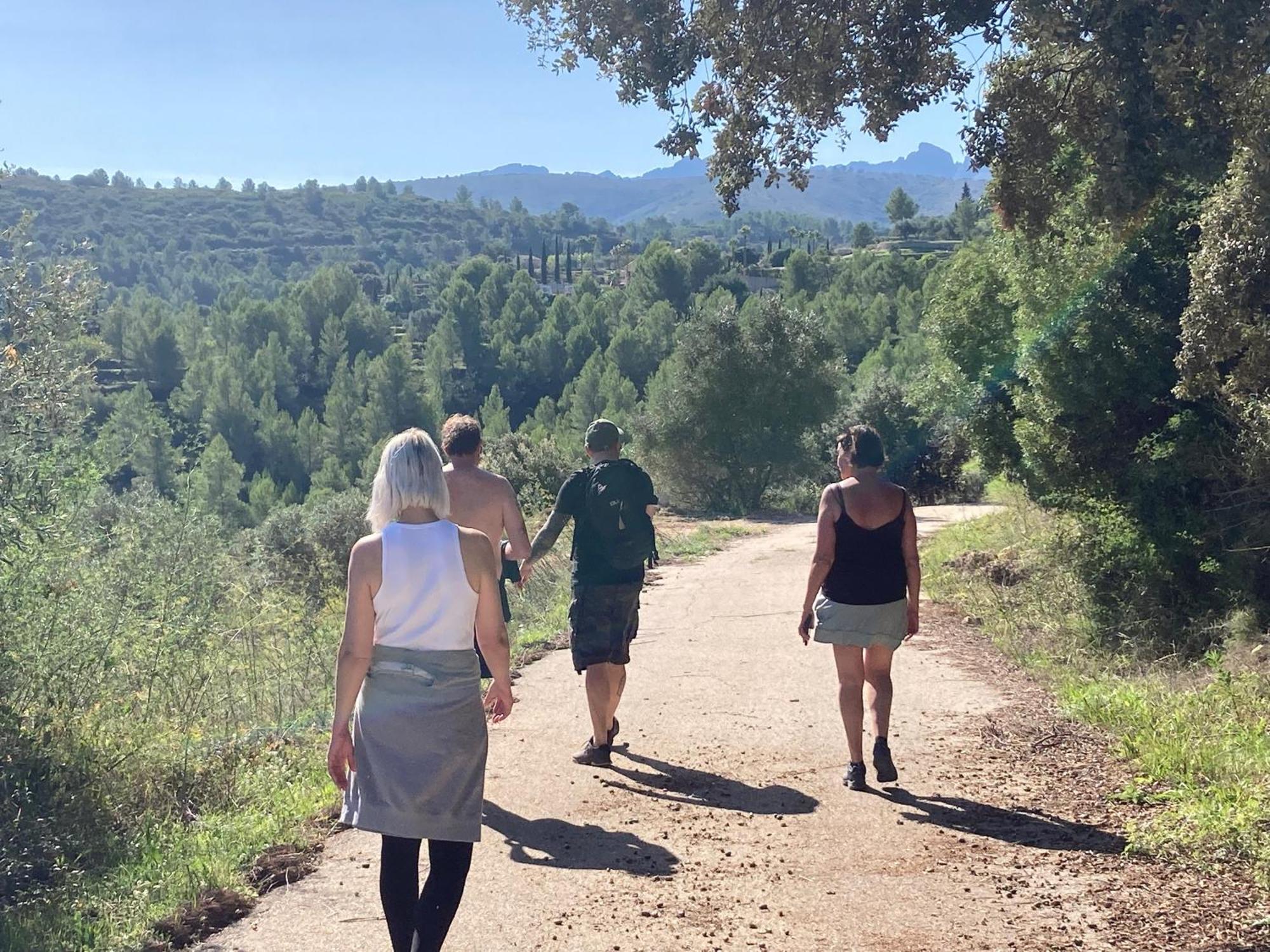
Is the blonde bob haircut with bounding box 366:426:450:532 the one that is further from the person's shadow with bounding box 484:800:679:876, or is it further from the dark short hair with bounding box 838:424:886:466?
the dark short hair with bounding box 838:424:886:466

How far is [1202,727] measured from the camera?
22.1 feet

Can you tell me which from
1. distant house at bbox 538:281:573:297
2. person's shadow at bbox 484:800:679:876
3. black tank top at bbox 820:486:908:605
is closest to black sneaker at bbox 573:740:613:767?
person's shadow at bbox 484:800:679:876

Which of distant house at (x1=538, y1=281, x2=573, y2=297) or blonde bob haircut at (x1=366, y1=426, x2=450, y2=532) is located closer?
blonde bob haircut at (x1=366, y1=426, x2=450, y2=532)

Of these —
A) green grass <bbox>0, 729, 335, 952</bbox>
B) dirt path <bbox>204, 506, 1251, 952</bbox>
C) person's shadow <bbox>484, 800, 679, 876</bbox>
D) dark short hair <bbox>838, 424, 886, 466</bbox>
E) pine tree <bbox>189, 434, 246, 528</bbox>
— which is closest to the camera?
dirt path <bbox>204, 506, 1251, 952</bbox>

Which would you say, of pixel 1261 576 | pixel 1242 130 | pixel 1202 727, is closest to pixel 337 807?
pixel 1202 727

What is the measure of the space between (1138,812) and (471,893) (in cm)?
316

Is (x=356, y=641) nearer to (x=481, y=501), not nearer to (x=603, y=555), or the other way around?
(x=481, y=501)

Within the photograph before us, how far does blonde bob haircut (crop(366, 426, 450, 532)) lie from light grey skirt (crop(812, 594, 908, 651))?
2.82 metres

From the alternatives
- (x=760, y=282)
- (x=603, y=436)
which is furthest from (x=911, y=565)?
(x=760, y=282)

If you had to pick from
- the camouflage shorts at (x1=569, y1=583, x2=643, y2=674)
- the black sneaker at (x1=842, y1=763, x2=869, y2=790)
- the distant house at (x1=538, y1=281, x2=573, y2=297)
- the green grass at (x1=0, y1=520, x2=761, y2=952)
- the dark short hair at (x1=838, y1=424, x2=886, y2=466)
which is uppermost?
the distant house at (x1=538, y1=281, x2=573, y2=297)

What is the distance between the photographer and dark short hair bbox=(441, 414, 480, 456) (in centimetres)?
614

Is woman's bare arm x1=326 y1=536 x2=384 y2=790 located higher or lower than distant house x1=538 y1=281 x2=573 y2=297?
lower

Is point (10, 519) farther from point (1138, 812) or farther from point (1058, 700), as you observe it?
point (1058, 700)

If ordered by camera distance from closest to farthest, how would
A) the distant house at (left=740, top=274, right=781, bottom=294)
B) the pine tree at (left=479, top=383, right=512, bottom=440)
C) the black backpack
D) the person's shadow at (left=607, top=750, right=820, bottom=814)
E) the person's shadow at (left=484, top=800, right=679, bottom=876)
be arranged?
1. the person's shadow at (left=484, top=800, right=679, bottom=876)
2. the person's shadow at (left=607, top=750, right=820, bottom=814)
3. the black backpack
4. the pine tree at (left=479, top=383, right=512, bottom=440)
5. the distant house at (left=740, top=274, right=781, bottom=294)
